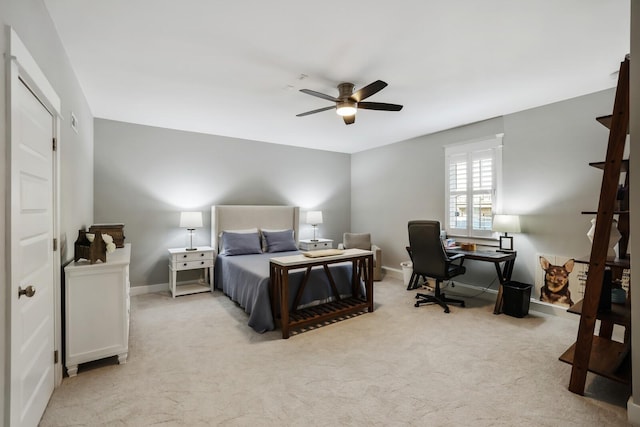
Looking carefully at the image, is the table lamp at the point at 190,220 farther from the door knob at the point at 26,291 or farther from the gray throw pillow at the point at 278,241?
the door knob at the point at 26,291

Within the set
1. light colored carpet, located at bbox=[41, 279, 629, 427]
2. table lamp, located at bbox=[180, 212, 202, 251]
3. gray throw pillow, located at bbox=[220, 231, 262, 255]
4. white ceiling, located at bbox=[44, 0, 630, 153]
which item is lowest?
light colored carpet, located at bbox=[41, 279, 629, 427]

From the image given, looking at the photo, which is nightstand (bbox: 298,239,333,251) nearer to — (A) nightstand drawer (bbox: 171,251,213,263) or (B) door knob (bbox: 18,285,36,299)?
(A) nightstand drawer (bbox: 171,251,213,263)

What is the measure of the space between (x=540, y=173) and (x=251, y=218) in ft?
14.4

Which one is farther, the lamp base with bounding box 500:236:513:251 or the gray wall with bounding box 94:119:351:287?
the gray wall with bounding box 94:119:351:287

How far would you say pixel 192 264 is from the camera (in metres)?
4.59

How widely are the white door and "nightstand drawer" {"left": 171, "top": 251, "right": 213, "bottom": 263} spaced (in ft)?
7.53

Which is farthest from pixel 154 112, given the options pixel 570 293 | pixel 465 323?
pixel 570 293

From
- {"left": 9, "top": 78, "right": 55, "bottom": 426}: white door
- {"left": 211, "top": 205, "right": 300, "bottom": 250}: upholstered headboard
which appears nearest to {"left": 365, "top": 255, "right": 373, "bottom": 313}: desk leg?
{"left": 211, "top": 205, "right": 300, "bottom": 250}: upholstered headboard

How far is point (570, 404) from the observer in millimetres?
2051

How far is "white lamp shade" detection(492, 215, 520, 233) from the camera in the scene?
389 cm

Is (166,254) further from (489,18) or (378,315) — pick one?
(489,18)

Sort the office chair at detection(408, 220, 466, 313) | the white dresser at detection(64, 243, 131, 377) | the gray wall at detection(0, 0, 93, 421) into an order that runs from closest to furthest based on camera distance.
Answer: the gray wall at detection(0, 0, 93, 421), the white dresser at detection(64, 243, 131, 377), the office chair at detection(408, 220, 466, 313)

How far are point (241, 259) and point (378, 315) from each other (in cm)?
211

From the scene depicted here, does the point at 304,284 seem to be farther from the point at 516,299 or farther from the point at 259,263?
the point at 516,299
